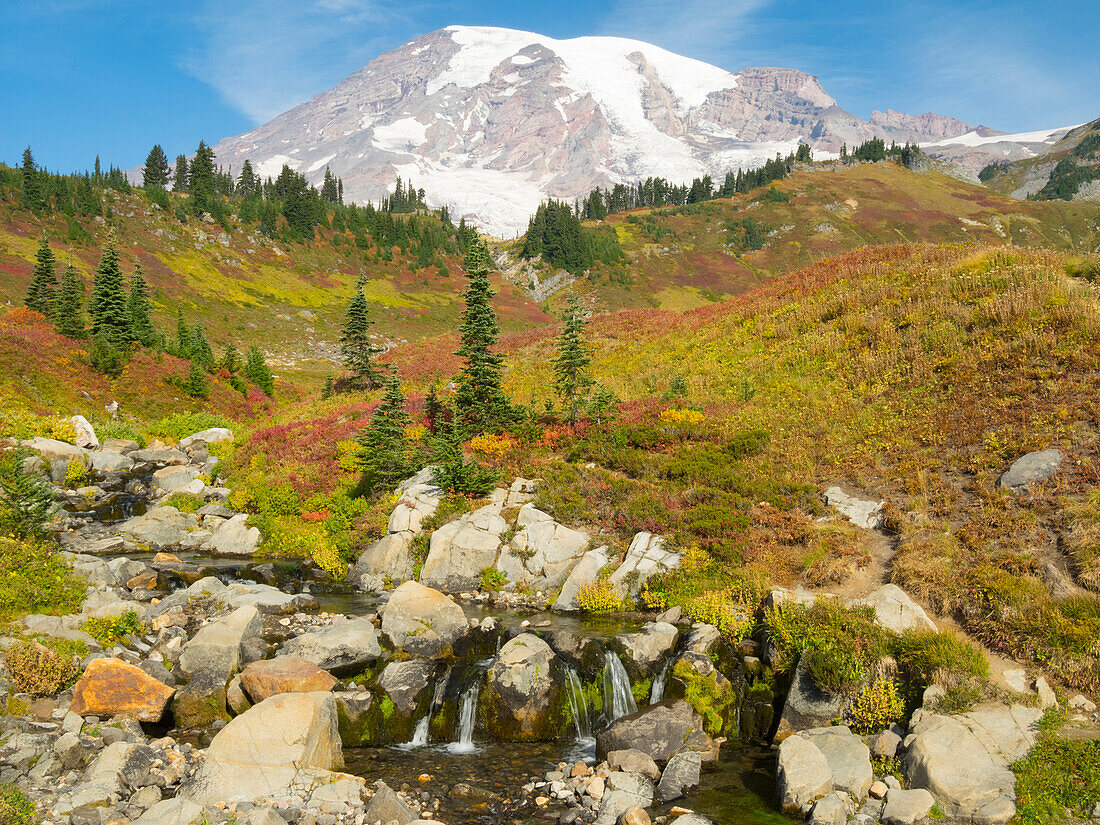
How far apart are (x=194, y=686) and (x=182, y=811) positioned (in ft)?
12.9

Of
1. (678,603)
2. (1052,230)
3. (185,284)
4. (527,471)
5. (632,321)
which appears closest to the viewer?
(678,603)

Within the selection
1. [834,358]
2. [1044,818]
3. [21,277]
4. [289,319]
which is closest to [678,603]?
[1044,818]

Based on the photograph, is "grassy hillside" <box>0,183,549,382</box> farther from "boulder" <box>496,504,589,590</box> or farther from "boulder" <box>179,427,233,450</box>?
"boulder" <box>496,504,589,590</box>

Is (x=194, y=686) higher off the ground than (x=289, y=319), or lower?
lower

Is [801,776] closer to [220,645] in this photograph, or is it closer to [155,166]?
[220,645]

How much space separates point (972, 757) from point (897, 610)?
2.98 metres

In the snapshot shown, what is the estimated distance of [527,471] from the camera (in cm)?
2058

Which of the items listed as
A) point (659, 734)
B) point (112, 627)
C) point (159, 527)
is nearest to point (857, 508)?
point (659, 734)

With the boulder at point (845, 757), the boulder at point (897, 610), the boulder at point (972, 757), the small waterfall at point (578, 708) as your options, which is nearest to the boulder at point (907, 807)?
the boulder at point (972, 757)

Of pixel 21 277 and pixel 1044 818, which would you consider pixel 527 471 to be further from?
pixel 21 277

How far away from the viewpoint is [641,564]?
51.9ft

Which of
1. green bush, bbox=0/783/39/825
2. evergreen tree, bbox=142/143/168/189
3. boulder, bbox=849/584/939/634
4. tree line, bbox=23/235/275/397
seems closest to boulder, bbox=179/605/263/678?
green bush, bbox=0/783/39/825

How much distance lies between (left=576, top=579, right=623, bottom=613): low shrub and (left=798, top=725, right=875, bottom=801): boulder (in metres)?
6.00

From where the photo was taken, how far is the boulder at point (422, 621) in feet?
43.4
